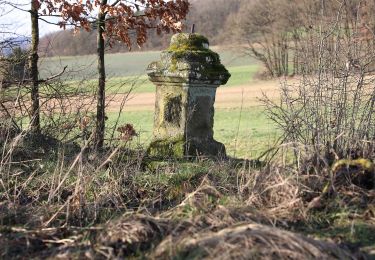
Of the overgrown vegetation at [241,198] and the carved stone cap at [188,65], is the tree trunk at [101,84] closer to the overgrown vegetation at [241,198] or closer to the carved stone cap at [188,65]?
the carved stone cap at [188,65]

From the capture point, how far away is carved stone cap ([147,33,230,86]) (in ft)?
23.0

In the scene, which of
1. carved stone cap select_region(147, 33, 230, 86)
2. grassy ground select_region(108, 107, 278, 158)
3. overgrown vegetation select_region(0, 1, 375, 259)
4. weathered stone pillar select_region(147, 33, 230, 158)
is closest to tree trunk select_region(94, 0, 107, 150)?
weathered stone pillar select_region(147, 33, 230, 158)

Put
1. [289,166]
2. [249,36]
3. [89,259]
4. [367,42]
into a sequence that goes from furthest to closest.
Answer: [249,36], [367,42], [289,166], [89,259]

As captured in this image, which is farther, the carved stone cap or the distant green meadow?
the distant green meadow

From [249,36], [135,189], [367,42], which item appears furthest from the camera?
[249,36]

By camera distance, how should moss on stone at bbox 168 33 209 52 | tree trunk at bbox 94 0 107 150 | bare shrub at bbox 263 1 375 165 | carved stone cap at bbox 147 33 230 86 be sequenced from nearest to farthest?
bare shrub at bbox 263 1 375 165 → carved stone cap at bbox 147 33 230 86 → moss on stone at bbox 168 33 209 52 → tree trunk at bbox 94 0 107 150

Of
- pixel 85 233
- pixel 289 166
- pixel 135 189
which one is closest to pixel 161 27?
pixel 135 189

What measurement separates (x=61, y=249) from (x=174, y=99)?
4.43 m

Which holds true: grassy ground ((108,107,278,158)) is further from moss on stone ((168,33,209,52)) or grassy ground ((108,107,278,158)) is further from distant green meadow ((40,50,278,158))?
moss on stone ((168,33,209,52))

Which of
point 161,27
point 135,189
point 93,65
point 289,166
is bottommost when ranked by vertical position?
point 135,189

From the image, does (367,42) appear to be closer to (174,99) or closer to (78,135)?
(174,99)

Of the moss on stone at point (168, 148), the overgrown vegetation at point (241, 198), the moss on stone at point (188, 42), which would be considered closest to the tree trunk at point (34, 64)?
the overgrown vegetation at point (241, 198)

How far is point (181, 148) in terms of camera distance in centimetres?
704

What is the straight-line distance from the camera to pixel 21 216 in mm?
3713
